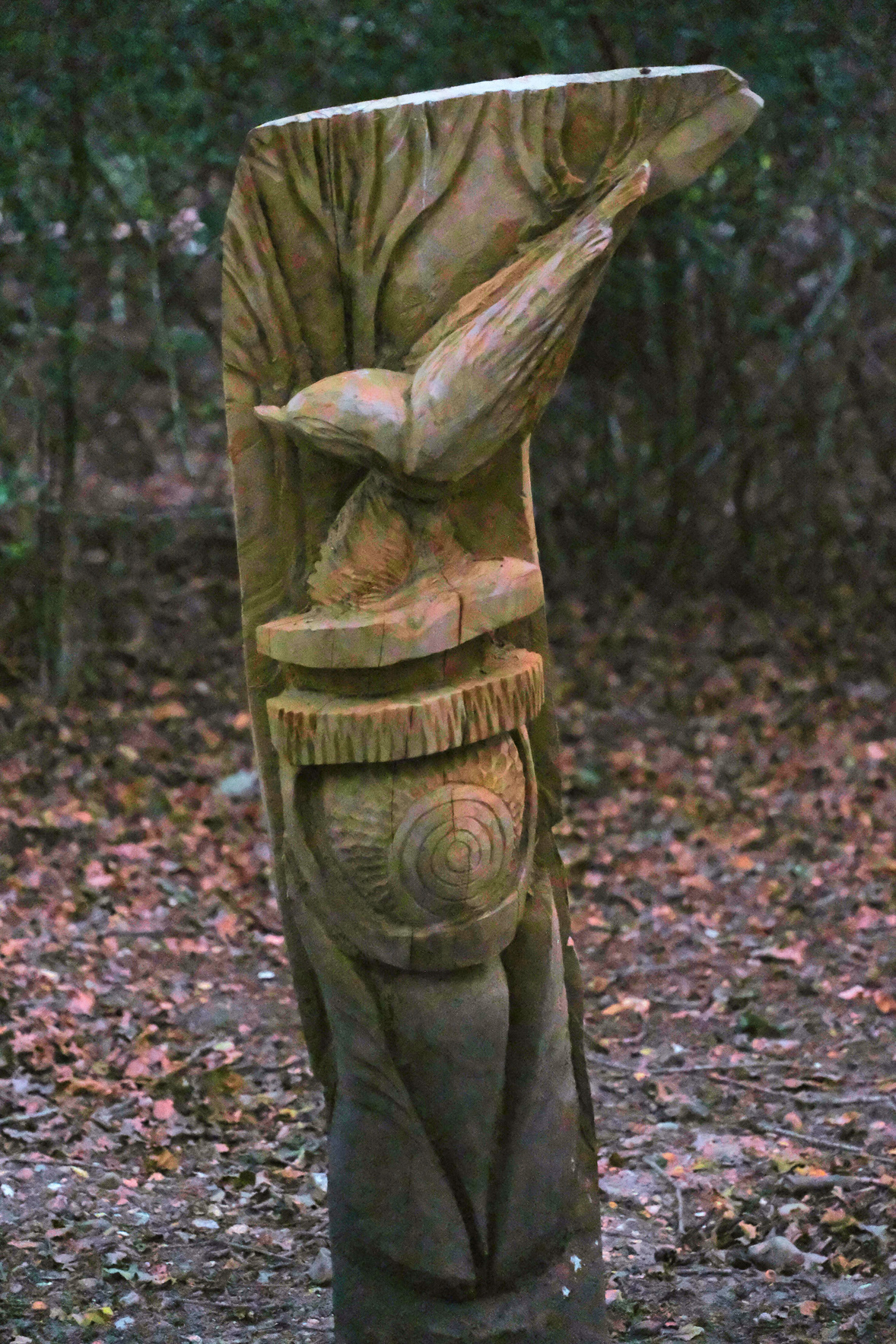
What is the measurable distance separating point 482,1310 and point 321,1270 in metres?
0.81

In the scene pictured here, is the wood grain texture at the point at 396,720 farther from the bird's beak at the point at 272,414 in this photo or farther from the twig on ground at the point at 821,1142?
the twig on ground at the point at 821,1142

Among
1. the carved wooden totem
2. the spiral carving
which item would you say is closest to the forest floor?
the carved wooden totem

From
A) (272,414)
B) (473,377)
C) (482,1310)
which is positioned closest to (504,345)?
(473,377)

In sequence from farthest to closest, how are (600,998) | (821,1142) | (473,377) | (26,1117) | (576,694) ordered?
(576,694), (600,998), (26,1117), (821,1142), (473,377)

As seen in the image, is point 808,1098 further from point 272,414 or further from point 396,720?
point 272,414

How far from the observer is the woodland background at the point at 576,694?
136 inches

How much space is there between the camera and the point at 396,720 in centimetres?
233

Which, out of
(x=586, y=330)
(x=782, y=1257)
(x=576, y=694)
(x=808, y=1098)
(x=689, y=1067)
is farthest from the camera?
(x=586, y=330)

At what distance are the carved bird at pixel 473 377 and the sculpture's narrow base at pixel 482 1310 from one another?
4.53 feet

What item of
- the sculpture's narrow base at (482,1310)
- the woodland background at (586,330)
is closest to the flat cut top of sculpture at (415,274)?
the sculpture's narrow base at (482,1310)

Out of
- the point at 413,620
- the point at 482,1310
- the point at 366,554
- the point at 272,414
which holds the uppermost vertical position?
the point at 272,414

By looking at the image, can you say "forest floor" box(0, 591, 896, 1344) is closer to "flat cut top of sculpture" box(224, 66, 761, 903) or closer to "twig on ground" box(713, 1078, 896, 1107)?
"twig on ground" box(713, 1078, 896, 1107)

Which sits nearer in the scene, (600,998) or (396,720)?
(396,720)

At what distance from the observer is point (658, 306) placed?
721cm
